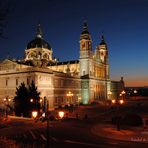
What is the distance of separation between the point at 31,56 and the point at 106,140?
229 ft

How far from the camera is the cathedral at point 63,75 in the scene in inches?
2393

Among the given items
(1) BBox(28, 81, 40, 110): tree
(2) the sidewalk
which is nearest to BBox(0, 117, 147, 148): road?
(2) the sidewalk

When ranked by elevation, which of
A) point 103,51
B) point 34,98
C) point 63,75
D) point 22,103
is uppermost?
point 103,51

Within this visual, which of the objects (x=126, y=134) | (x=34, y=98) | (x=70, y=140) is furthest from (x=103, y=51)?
(x=70, y=140)

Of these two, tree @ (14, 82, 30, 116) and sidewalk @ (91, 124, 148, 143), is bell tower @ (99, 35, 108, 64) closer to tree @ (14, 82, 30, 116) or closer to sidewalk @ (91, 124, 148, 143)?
tree @ (14, 82, 30, 116)

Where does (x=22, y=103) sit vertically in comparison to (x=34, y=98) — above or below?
below

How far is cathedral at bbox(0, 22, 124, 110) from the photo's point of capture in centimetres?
6078

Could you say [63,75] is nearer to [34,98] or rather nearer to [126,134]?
[34,98]

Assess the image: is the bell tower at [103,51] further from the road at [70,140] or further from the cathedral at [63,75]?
the road at [70,140]

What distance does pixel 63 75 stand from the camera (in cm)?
7000

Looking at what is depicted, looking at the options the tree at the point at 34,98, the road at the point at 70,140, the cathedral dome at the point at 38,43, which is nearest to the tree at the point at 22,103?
the tree at the point at 34,98

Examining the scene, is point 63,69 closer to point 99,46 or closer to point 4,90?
point 99,46

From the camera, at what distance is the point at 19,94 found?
165 ft

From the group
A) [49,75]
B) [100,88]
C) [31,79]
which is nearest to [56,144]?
[31,79]
